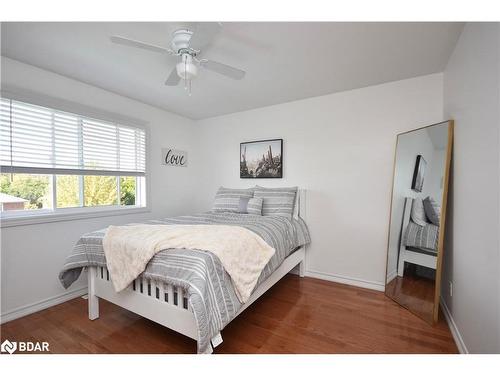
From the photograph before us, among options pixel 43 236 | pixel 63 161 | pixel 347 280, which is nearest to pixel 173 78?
pixel 63 161

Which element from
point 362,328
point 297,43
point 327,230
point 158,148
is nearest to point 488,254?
point 362,328

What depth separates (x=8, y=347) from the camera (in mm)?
1630

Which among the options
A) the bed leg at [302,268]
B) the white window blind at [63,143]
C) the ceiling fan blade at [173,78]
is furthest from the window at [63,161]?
the bed leg at [302,268]

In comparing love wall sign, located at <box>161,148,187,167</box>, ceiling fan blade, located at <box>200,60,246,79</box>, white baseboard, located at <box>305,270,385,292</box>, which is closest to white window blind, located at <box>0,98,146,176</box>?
love wall sign, located at <box>161,148,187,167</box>

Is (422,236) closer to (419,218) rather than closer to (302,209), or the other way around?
(419,218)

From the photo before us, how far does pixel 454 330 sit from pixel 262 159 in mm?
2566

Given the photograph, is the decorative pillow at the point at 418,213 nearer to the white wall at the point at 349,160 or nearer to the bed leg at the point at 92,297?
the white wall at the point at 349,160

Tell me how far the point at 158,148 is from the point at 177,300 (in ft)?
8.00

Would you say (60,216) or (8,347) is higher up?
(60,216)

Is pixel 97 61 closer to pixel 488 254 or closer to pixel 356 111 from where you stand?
pixel 356 111

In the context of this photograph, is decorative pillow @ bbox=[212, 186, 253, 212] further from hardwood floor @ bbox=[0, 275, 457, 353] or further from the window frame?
hardwood floor @ bbox=[0, 275, 457, 353]

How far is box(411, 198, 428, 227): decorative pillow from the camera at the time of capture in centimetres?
205

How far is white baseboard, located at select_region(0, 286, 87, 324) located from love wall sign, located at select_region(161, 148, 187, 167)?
6.17ft

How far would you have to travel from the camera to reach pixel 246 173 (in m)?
3.42
